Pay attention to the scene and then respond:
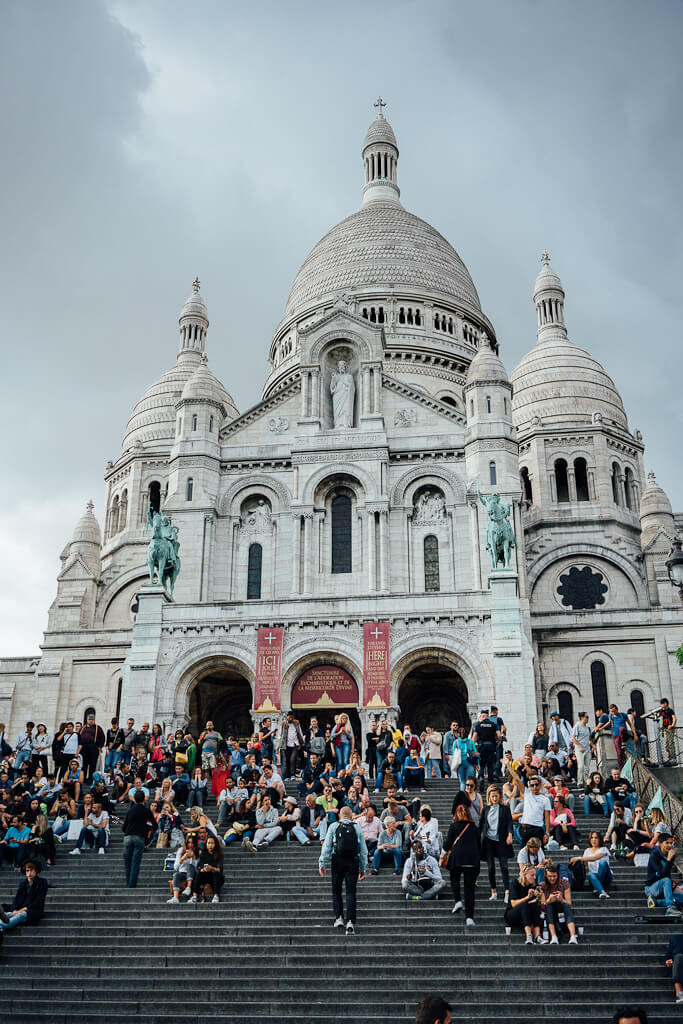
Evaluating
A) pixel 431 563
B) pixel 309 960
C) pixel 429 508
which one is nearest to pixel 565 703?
pixel 431 563

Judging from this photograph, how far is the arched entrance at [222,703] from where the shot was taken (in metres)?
36.5

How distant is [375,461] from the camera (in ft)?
133

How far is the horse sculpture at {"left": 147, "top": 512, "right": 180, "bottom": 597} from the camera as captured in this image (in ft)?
118

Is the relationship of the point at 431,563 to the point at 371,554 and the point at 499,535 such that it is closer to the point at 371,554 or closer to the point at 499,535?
the point at 371,554

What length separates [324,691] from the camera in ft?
113

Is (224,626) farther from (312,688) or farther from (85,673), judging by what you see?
(85,673)

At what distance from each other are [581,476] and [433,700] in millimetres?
16292

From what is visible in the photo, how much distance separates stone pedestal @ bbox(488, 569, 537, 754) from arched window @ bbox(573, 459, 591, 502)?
56.0 ft

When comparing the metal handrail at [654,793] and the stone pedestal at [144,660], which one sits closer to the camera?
the metal handrail at [654,793]

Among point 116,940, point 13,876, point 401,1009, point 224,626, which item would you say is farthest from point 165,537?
point 401,1009

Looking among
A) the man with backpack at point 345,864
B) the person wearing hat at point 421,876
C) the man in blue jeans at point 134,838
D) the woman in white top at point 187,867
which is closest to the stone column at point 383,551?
the man in blue jeans at point 134,838

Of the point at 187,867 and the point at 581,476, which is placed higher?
the point at 581,476

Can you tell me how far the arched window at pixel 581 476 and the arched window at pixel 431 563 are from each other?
493 inches

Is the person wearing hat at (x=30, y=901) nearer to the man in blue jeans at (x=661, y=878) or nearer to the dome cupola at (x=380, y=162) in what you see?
the man in blue jeans at (x=661, y=878)
